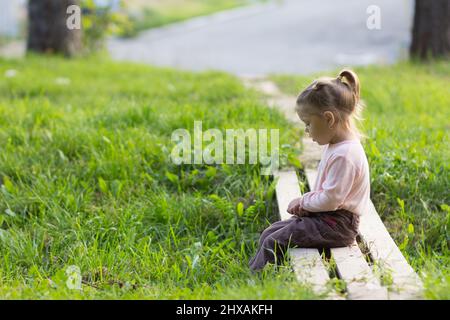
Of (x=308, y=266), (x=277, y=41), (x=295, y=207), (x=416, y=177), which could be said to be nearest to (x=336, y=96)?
(x=295, y=207)

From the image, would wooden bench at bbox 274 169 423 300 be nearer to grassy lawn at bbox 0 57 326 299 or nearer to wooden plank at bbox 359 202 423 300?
wooden plank at bbox 359 202 423 300

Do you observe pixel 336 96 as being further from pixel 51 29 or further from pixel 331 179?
pixel 51 29

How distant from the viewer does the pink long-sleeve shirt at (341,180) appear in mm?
3158

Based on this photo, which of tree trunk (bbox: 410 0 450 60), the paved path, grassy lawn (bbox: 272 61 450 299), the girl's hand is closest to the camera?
the girl's hand

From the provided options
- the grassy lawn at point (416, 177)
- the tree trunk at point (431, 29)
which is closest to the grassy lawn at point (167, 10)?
the tree trunk at point (431, 29)

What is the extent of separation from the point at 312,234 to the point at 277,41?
35.3 feet

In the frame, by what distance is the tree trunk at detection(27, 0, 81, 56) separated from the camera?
9.06m

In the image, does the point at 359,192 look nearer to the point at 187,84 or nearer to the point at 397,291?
the point at 397,291

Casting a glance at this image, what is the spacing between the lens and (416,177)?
421cm

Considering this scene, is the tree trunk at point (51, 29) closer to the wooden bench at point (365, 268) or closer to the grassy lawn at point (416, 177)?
the grassy lawn at point (416, 177)

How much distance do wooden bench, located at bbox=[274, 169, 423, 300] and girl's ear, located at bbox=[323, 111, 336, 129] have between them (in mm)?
583

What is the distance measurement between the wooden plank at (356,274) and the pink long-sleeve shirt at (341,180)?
202 mm

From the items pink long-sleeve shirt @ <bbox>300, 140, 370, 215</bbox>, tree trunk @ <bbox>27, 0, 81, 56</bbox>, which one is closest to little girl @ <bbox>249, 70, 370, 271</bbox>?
pink long-sleeve shirt @ <bbox>300, 140, 370, 215</bbox>

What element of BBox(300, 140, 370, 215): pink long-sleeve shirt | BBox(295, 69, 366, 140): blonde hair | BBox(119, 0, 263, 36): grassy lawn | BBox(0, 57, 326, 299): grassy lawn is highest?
BBox(119, 0, 263, 36): grassy lawn
